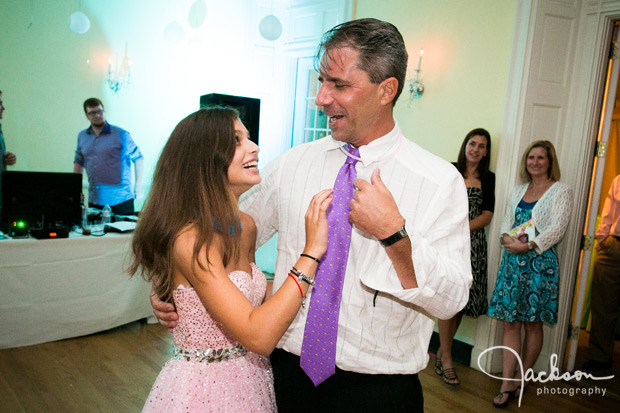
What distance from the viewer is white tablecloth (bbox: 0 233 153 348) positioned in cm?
344

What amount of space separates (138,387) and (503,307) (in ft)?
8.62

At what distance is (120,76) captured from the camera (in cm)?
604

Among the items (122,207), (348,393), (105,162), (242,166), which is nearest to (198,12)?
(105,162)

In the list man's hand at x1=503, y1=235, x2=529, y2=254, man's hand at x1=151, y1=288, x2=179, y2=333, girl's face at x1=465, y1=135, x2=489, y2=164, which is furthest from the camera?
girl's face at x1=465, y1=135, x2=489, y2=164

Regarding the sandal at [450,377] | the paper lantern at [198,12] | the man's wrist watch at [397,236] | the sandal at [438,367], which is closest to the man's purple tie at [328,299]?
the man's wrist watch at [397,236]

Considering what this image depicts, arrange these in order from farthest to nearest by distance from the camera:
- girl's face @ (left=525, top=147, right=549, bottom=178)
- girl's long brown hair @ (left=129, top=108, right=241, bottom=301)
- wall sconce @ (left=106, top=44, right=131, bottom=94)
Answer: wall sconce @ (left=106, top=44, right=131, bottom=94)
girl's face @ (left=525, top=147, right=549, bottom=178)
girl's long brown hair @ (left=129, top=108, right=241, bottom=301)

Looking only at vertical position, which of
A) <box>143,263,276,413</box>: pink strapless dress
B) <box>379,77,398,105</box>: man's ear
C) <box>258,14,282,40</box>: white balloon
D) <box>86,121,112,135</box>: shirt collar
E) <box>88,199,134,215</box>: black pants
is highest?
<box>258,14,282,40</box>: white balloon

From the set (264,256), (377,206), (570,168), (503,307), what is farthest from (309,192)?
(264,256)

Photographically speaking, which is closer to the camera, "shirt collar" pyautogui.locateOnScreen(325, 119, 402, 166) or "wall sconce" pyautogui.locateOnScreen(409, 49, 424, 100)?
"shirt collar" pyautogui.locateOnScreen(325, 119, 402, 166)

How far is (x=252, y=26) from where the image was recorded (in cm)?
647

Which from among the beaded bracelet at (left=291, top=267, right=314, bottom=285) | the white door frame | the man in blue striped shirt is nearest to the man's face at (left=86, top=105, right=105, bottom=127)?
the man in blue striped shirt

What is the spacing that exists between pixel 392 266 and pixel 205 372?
671 millimetres

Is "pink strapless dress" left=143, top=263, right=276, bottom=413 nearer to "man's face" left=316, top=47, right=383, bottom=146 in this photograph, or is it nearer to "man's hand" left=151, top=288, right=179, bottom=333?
"man's hand" left=151, top=288, right=179, bottom=333

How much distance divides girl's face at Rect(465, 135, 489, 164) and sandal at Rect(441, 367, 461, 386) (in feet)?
5.39
